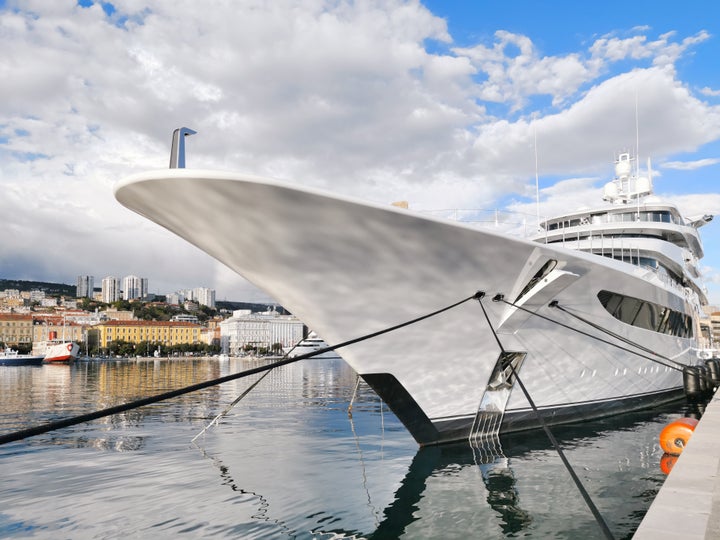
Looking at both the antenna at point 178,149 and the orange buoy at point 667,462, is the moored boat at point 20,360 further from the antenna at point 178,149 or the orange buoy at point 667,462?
the orange buoy at point 667,462

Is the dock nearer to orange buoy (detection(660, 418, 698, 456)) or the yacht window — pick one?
orange buoy (detection(660, 418, 698, 456))

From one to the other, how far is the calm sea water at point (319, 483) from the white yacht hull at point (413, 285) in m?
1.01

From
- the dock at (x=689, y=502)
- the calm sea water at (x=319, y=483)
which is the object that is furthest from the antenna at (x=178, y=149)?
the dock at (x=689, y=502)

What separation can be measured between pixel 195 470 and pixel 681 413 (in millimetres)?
12574

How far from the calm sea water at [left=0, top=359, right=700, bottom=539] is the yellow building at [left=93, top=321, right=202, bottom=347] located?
117 metres

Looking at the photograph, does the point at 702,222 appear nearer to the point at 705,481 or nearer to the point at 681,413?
the point at 681,413

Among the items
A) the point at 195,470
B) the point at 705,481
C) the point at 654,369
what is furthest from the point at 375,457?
the point at 654,369

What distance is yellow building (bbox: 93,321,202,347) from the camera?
119 metres

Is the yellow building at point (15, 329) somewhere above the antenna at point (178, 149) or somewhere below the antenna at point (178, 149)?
above

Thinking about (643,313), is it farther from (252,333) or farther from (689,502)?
(252,333)

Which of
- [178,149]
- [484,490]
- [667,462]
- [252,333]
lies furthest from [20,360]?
[667,462]

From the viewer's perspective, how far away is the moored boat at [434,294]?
640 cm

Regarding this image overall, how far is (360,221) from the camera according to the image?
Answer: 668cm

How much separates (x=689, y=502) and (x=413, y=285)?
427cm
